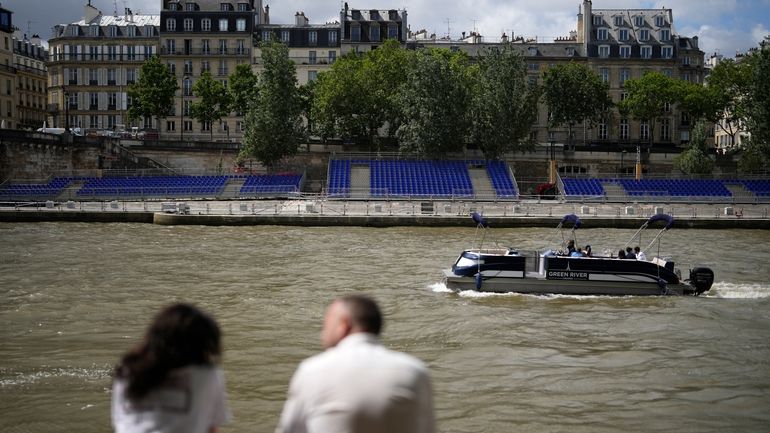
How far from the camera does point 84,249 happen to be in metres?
41.3

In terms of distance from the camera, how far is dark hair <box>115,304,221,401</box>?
5.66m

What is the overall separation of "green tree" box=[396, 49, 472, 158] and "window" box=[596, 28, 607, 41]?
27.2 m

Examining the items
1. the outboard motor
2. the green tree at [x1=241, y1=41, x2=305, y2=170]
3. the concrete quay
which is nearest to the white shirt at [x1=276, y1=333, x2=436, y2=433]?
the outboard motor

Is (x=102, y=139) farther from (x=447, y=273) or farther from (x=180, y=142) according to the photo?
(x=447, y=273)

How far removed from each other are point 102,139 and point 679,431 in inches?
2594

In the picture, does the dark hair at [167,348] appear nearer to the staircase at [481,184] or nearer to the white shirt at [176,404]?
the white shirt at [176,404]

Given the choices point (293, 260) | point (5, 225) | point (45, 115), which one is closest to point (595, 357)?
point (293, 260)

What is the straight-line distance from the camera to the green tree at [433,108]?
236ft

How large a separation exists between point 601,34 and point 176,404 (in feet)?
311

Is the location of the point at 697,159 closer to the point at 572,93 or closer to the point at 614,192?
the point at 614,192

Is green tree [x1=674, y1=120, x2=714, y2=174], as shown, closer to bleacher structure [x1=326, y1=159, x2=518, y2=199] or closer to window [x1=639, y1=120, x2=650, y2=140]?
bleacher structure [x1=326, y1=159, x2=518, y2=199]

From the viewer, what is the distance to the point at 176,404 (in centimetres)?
583

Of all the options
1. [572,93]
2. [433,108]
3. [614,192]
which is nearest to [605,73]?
[572,93]

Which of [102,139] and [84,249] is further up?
[102,139]
